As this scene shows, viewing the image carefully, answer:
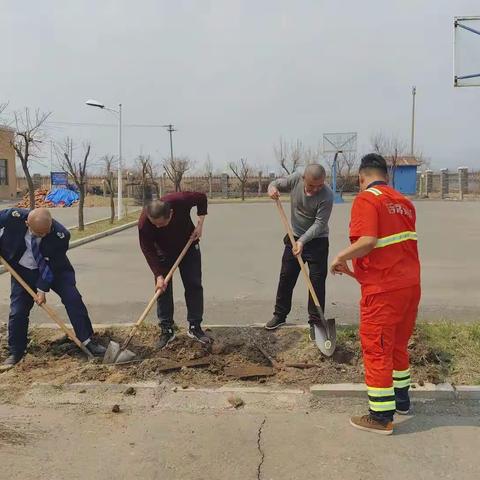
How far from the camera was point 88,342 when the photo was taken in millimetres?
5328

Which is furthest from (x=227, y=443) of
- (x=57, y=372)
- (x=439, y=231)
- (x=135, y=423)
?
(x=439, y=231)

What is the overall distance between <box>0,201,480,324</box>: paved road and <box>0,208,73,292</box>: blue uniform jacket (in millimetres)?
1835

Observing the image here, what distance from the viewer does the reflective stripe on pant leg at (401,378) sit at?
13.3ft

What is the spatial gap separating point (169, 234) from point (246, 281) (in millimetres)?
4293

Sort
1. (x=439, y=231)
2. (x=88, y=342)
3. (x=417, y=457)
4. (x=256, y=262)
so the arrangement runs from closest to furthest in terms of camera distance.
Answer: (x=417, y=457) → (x=88, y=342) → (x=256, y=262) → (x=439, y=231)

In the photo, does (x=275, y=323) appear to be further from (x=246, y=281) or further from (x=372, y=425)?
(x=246, y=281)

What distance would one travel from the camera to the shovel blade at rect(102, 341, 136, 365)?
5.07m

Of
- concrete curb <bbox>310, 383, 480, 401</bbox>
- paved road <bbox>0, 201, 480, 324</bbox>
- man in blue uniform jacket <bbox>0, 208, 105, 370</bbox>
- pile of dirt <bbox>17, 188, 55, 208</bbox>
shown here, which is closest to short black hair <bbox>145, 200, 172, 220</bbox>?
man in blue uniform jacket <bbox>0, 208, 105, 370</bbox>

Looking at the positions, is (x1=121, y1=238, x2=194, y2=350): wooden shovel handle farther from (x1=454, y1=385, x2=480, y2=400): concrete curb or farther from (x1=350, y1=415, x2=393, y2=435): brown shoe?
(x1=454, y1=385, x2=480, y2=400): concrete curb

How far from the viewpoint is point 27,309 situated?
5305mm

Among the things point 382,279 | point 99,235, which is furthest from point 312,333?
point 99,235

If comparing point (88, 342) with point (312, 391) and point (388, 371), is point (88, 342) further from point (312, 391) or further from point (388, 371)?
point (388, 371)

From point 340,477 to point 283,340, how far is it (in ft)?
7.95

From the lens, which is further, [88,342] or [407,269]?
[88,342]
